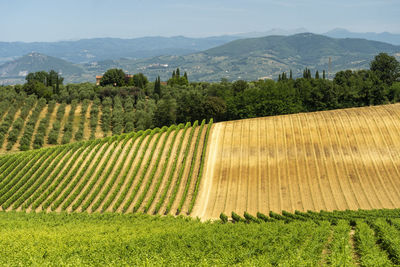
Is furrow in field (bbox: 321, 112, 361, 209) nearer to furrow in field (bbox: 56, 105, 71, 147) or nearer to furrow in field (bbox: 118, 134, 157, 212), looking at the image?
furrow in field (bbox: 118, 134, 157, 212)

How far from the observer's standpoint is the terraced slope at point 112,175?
163 ft

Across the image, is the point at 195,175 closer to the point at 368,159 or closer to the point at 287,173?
the point at 287,173

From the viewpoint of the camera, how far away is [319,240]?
28328 millimetres

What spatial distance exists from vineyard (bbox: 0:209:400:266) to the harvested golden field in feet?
32.1

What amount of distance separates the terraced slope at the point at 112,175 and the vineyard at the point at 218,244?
12131mm

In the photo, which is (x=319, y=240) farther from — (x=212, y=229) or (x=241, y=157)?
(x=241, y=157)

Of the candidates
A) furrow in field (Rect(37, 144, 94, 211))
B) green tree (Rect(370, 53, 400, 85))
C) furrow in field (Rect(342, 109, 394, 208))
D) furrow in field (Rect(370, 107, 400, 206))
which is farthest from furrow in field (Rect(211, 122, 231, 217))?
green tree (Rect(370, 53, 400, 85))

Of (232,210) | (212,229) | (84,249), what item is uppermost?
(84,249)

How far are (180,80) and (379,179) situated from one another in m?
105

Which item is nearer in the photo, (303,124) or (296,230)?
(296,230)

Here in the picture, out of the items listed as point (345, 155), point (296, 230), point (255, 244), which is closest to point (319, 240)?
point (296, 230)

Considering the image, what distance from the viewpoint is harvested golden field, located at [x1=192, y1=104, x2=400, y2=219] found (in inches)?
1852

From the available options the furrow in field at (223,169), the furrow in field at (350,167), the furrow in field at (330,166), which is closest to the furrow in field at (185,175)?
the furrow in field at (223,169)

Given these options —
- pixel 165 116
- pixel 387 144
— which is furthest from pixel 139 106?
pixel 387 144
